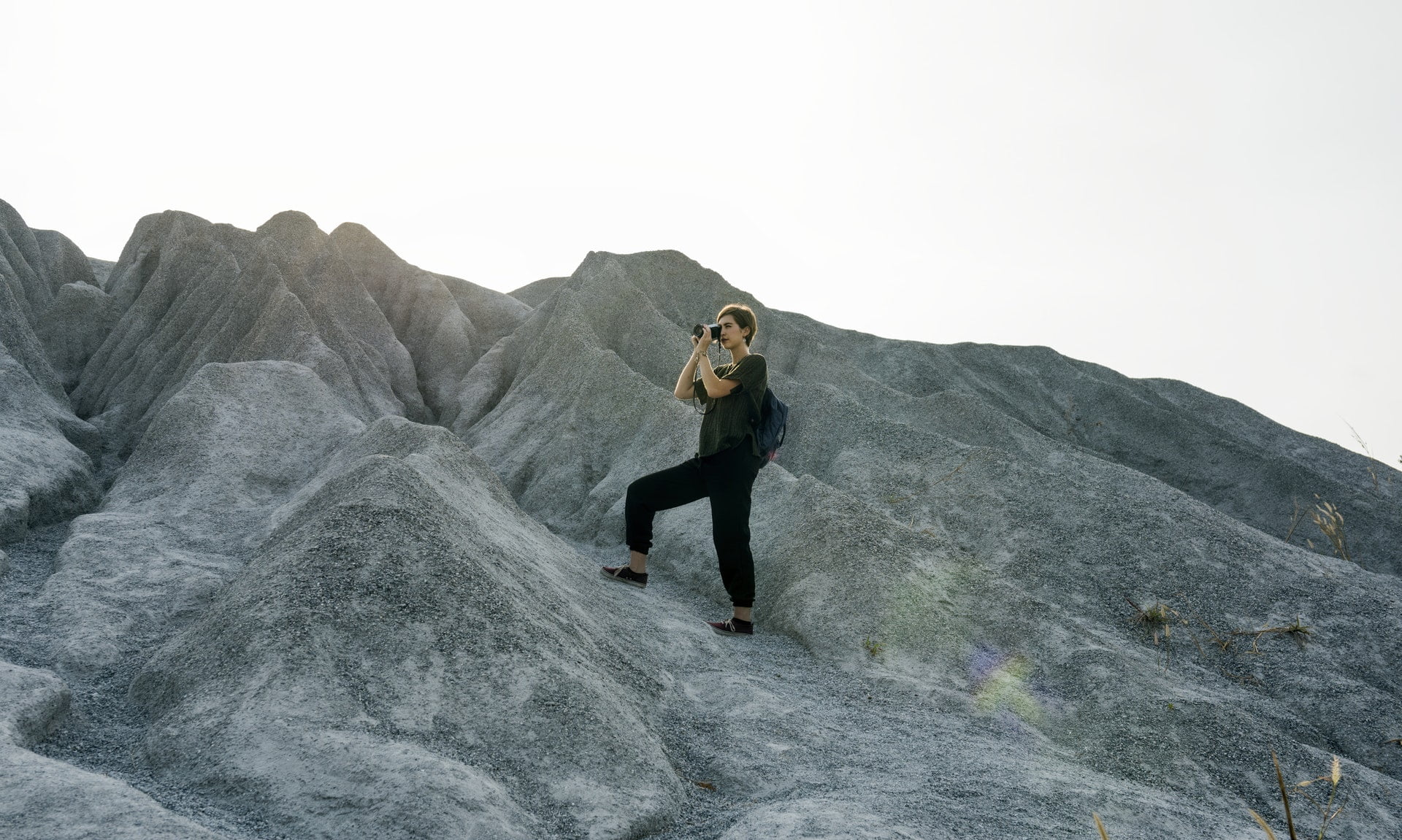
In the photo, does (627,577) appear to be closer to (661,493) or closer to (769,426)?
(661,493)

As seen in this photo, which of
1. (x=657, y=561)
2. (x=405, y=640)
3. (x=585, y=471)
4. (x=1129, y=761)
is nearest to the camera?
(x=405, y=640)

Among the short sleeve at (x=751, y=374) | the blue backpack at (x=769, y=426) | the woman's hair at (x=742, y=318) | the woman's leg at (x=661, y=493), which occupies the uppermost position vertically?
the woman's hair at (x=742, y=318)

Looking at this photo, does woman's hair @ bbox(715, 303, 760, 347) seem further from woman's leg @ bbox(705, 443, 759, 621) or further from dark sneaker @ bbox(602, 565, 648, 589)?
dark sneaker @ bbox(602, 565, 648, 589)

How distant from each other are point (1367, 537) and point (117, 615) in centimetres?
2011

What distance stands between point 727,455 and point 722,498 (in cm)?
34

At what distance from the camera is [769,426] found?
20.7 feet

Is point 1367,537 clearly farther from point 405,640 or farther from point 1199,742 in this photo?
point 405,640

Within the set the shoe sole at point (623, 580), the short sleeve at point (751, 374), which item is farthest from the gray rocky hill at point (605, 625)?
the short sleeve at point (751, 374)

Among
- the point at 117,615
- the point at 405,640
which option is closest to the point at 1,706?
the point at 405,640

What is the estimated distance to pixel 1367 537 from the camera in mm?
16188

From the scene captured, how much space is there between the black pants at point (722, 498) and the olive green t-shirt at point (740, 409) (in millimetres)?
74

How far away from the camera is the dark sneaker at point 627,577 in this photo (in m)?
7.23

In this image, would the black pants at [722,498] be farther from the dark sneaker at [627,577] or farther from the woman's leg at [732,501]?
the dark sneaker at [627,577]

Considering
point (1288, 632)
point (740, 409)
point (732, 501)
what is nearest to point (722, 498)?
point (732, 501)
